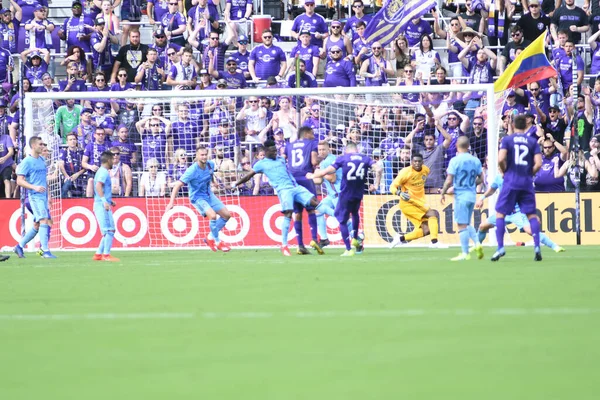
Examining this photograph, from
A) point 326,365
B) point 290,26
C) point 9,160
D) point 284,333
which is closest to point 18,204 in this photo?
point 9,160

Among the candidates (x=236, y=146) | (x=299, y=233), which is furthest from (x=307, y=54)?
(x=299, y=233)

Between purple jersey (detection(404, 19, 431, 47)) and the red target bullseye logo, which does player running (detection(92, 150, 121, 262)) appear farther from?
purple jersey (detection(404, 19, 431, 47))

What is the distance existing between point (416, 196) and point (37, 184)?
6.50 m

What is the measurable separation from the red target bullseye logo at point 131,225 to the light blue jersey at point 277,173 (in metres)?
4.44

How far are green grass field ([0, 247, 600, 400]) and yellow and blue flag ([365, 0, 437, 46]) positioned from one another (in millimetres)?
11518

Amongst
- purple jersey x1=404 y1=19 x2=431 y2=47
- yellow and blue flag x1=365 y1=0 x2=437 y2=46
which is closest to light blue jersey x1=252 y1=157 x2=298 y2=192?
yellow and blue flag x1=365 y1=0 x2=437 y2=46

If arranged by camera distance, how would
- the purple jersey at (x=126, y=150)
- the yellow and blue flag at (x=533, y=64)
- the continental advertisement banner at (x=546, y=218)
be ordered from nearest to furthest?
1. the yellow and blue flag at (x=533, y=64)
2. the continental advertisement banner at (x=546, y=218)
3. the purple jersey at (x=126, y=150)

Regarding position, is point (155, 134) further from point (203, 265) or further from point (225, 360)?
point (225, 360)

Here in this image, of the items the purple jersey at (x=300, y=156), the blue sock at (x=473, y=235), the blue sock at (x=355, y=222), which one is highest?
the purple jersey at (x=300, y=156)

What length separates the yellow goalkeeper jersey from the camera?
766 inches

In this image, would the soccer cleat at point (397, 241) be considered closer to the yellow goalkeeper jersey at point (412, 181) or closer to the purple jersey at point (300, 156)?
the yellow goalkeeper jersey at point (412, 181)

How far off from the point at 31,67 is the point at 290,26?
6.18m

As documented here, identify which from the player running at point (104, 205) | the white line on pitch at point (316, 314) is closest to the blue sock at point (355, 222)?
the player running at point (104, 205)

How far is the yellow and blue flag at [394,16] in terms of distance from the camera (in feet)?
78.2
